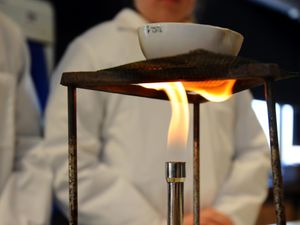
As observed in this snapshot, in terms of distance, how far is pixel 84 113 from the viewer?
987 mm

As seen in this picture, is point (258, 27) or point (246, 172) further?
point (258, 27)

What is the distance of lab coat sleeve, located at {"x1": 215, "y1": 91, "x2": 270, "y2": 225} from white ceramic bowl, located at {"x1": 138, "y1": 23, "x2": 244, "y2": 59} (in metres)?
0.62

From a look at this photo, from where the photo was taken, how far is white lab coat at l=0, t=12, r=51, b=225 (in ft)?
3.08

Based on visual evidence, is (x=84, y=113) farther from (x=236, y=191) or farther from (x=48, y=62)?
(x=48, y=62)

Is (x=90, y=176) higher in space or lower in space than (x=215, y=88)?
lower

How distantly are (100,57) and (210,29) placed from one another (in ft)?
1.83

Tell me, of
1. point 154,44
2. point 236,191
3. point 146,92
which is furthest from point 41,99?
point 154,44

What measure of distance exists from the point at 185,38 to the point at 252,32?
3264mm

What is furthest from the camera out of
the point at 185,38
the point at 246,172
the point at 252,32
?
the point at 252,32

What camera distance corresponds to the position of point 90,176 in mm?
979

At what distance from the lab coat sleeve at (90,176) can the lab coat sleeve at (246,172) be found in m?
0.19

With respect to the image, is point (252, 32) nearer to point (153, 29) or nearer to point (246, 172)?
point (246, 172)

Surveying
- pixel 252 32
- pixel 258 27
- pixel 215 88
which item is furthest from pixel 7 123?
pixel 258 27

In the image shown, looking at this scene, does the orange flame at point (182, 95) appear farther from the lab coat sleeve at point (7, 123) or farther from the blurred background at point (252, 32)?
the blurred background at point (252, 32)
